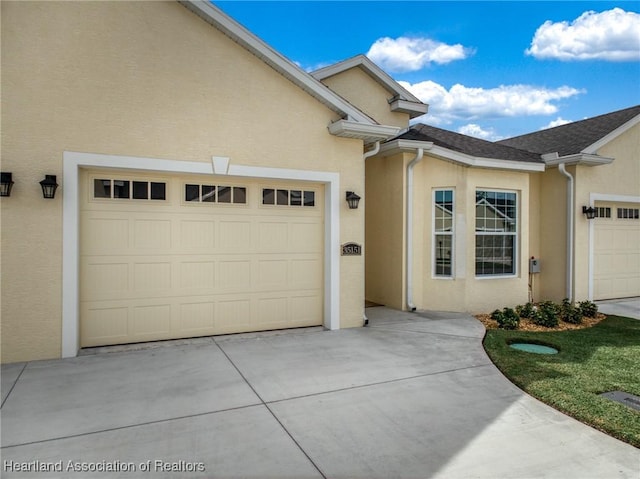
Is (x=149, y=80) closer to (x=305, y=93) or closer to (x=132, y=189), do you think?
(x=132, y=189)

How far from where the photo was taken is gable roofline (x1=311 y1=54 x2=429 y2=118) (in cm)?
1045

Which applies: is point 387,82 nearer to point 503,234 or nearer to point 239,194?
point 503,234

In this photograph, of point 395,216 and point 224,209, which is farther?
point 395,216

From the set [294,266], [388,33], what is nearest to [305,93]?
[294,266]

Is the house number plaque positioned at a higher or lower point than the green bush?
Result: higher

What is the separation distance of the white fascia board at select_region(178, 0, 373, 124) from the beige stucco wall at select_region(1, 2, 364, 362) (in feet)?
0.37

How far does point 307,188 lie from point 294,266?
1.41 m

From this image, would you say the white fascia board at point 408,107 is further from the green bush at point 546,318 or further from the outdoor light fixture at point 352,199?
the green bush at point 546,318

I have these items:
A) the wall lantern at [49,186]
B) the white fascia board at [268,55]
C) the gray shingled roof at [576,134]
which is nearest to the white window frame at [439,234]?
the white fascia board at [268,55]

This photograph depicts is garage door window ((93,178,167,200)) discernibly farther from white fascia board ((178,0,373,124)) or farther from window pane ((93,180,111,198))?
white fascia board ((178,0,373,124))

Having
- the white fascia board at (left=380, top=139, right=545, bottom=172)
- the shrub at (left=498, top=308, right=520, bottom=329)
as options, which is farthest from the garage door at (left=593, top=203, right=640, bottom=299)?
the shrub at (left=498, top=308, right=520, bottom=329)

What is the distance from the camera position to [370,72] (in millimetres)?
10953

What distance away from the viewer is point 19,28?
5.09m

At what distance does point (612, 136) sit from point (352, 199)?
297 inches
